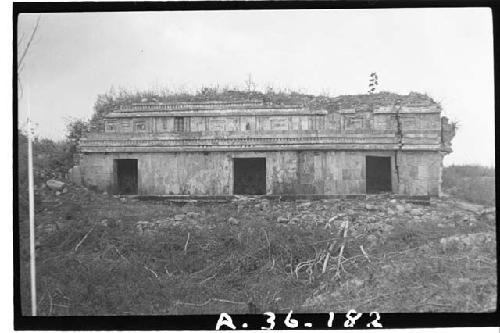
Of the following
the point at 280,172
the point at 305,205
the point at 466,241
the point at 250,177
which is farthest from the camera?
the point at 250,177

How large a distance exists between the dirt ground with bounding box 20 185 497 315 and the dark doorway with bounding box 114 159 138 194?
46cm

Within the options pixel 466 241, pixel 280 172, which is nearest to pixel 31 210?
pixel 280 172

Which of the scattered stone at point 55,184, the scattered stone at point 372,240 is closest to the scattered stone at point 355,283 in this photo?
the scattered stone at point 372,240

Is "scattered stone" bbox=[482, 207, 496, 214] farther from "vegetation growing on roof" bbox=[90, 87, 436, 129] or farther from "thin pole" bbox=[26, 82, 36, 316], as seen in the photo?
"thin pole" bbox=[26, 82, 36, 316]

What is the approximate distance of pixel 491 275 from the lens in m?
6.26

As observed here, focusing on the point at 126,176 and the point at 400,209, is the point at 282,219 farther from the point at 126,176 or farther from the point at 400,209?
the point at 126,176

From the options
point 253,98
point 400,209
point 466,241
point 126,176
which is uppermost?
point 253,98

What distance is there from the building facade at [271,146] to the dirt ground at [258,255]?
313 millimetres

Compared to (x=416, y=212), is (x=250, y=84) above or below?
above

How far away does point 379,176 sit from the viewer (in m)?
7.92

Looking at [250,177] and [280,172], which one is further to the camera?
[250,177]

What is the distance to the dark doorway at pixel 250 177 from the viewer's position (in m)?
7.56

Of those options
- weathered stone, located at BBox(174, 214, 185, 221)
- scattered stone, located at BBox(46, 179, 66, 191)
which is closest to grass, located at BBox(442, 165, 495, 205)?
weathered stone, located at BBox(174, 214, 185, 221)

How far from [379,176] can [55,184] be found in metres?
5.14
